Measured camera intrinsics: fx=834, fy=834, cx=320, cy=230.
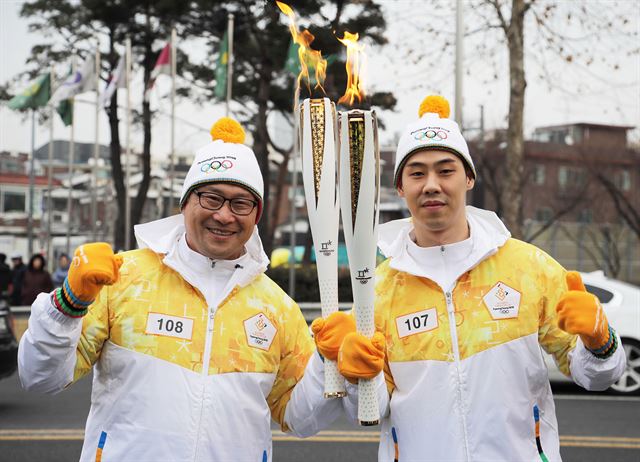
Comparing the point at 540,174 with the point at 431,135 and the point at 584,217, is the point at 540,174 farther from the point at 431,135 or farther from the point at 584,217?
the point at 431,135

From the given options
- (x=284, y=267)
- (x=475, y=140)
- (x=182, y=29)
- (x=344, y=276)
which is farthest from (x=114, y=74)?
(x=475, y=140)

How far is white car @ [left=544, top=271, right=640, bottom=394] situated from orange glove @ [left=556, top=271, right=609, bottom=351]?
16.0ft

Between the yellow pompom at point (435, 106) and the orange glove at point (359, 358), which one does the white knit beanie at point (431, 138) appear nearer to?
the yellow pompom at point (435, 106)

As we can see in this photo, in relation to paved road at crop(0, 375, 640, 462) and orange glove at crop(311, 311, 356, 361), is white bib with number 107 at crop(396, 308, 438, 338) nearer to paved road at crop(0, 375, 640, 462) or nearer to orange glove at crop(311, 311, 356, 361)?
orange glove at crop(311, 311, 356, 361)

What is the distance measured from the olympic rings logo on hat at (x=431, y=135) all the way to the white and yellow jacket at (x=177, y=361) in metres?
0.64

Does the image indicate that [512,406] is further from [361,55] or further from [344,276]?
[344,276]

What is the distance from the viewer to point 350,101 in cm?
248

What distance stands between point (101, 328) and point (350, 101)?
98 cm

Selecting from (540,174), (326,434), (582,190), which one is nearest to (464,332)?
(326,434)

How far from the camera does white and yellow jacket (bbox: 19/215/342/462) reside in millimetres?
2303

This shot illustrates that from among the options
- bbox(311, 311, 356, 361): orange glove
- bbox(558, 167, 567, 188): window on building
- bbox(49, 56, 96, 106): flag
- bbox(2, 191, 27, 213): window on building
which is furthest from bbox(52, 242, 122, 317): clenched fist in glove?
bbox(2, 191, 27, 213): window on building

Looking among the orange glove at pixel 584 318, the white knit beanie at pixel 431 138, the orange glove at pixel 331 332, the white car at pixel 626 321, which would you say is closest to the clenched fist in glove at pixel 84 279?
the orange glove at pixel 331 332

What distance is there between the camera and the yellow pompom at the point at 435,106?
2746 mm

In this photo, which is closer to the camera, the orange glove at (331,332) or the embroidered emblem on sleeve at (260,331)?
the orange glove at (331,332)
